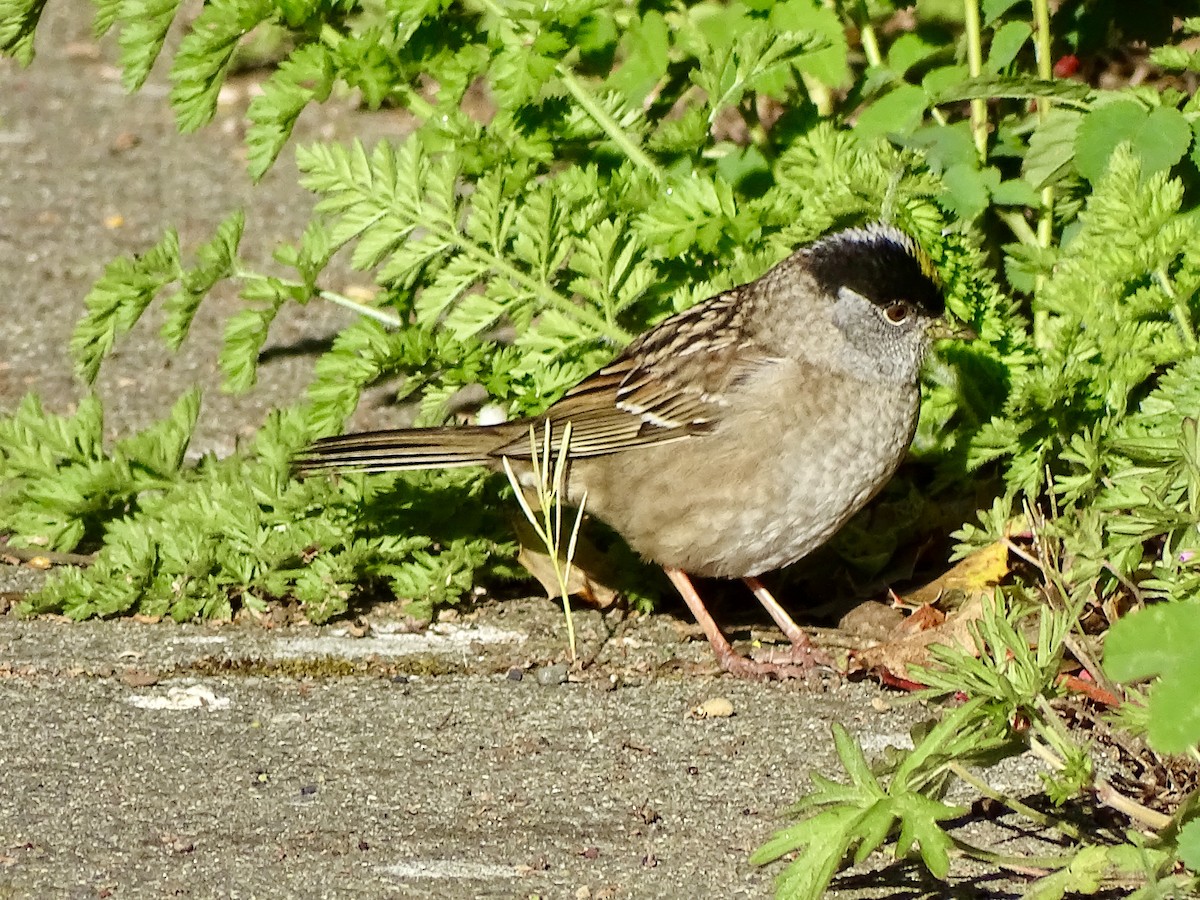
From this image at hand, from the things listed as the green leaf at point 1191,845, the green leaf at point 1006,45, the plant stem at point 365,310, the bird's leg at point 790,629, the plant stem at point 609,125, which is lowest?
the bird's leg at point 790,629

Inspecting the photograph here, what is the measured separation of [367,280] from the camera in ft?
20.8

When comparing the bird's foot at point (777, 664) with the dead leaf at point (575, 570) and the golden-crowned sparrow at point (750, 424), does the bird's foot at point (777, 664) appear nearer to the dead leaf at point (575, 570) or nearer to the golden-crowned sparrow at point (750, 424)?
the golden-crowned sparrow at point (750, 424)

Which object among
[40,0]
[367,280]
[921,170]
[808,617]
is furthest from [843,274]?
[367,280]

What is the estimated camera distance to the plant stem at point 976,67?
4.52 meters

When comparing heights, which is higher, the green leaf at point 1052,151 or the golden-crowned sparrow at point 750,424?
the green leaf at point 1052,151

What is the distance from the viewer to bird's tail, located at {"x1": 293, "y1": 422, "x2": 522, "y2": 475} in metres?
4.27

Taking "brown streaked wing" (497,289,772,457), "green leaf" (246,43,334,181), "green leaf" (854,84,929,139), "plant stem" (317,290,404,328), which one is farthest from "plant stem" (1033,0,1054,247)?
"green leaf" (246,43,334,181)

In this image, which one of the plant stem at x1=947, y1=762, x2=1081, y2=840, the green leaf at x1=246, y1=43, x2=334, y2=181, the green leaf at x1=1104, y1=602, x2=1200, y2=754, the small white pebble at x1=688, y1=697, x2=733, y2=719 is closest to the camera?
the green leaf at x1=1104, y1=602, x2=1200, y2=754

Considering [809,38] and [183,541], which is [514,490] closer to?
[183,541]

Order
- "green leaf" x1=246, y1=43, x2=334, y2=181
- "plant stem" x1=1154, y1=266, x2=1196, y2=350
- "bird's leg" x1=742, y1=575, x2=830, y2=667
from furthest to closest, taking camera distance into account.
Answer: "green leaf" x1=246, y1=43, x2=334, y2=181 < "bird's leg" x1=742, y1=575, x2=830, y2=667 < "plant stem" x1=1154, y1=266, x2=1196, y2=350

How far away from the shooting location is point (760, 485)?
4184mm

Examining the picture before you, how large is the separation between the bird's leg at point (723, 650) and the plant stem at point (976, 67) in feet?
4.13

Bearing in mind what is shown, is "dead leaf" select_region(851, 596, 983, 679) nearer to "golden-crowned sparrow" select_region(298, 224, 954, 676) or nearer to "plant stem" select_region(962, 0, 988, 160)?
"golden-crowned sparrow" select_region(298, 224, 954, 676)

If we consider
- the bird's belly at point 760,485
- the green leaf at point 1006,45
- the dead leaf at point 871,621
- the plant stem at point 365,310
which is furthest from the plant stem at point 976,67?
the plant stem at point 365,310
